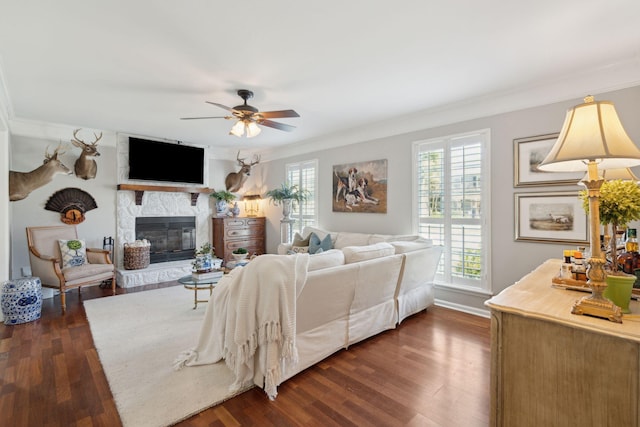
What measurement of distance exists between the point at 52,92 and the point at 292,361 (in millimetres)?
4189

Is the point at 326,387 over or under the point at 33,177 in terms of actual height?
under

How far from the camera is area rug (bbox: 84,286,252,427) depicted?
2094mm

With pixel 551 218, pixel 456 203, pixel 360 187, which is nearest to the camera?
pixel 551 218

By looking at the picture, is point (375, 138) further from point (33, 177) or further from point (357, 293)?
point (33, 177)

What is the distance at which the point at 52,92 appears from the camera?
3637mm

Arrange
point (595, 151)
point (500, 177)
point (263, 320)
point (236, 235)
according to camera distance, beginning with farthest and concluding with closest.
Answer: point (236, 235) → point (500, 177) → point (263, 320) → point (595, 151)

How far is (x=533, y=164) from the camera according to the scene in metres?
3.46

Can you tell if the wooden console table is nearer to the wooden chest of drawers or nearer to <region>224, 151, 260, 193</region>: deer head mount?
the wooden chest of drawers

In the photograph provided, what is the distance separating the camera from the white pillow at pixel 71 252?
183 inches

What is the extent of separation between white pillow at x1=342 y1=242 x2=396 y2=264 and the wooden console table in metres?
1.59

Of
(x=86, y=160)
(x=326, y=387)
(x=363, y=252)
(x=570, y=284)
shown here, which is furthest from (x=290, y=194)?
(x=570, y=284)

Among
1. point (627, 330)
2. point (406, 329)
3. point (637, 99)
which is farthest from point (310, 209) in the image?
point (627, 330)

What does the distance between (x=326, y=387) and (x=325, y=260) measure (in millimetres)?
996

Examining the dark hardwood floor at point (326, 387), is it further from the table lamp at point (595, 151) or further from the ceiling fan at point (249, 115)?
the ceiling fan at point (249, 115)
